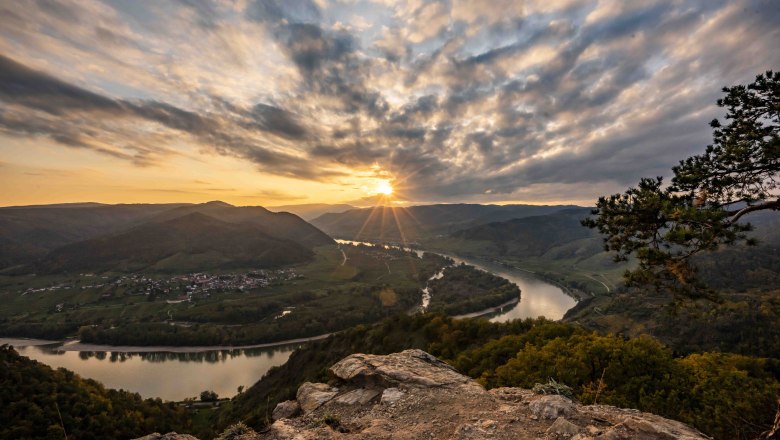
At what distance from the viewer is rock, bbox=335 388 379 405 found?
12984 mm

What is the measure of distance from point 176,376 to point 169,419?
4107cm

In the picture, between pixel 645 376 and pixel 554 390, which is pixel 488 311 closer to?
pixel 645 376

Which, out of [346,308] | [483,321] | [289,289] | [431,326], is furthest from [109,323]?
[483,321]

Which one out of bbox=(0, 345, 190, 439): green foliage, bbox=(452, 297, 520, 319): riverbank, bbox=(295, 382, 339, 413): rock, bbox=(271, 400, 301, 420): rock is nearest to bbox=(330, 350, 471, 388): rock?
bbox=(295, 382, 339, 413): rock

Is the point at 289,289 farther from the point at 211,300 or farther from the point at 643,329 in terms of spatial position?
the point at 643,329

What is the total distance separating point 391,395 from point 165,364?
4962 inches

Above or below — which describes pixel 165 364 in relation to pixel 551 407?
below

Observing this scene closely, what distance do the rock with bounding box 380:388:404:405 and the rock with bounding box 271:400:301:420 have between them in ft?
11.9

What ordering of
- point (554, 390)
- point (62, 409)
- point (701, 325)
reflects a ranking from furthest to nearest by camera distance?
point (701, 325), point (62, 409), point (554, 390)

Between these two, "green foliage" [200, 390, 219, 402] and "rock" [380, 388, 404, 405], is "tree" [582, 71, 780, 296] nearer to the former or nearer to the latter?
"rock" [380, 388, 404, 405]

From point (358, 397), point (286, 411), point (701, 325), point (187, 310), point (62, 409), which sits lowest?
point (187, 310)

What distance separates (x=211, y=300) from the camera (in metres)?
173

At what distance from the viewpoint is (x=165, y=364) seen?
106 metres

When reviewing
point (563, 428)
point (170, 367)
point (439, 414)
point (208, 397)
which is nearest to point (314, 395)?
point (439, 414)
